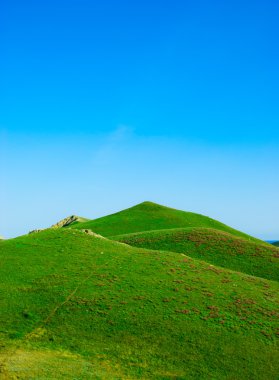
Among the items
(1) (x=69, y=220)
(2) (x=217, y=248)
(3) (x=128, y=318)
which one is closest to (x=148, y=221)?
(2) (x=217, y=248)

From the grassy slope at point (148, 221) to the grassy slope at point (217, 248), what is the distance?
17.4 m

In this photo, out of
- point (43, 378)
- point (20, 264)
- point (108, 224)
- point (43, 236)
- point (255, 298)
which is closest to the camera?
point (43, 378)

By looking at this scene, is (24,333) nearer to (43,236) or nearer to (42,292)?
(42,292)

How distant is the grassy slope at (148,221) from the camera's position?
95438 millimetres

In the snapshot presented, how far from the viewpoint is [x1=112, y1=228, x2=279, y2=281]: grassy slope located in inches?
2452

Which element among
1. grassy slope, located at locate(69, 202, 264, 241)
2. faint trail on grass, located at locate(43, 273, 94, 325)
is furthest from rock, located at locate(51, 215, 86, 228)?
faint trail on grass, located at locate(43, 273, 94, 325)

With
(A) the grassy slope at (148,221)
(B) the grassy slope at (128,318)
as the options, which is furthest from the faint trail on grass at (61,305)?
(A) the grassy slope at (148,221)

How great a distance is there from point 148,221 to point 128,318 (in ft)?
211

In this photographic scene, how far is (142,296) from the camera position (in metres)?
40.2

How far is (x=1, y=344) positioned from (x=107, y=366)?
8653 mm

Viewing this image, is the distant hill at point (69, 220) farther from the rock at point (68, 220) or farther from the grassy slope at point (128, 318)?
the grassy slope at point (128, 318)

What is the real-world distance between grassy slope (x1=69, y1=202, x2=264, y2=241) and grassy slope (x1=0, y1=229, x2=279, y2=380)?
42629mm

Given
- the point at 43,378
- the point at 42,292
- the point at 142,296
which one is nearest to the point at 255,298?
the point at 142,296

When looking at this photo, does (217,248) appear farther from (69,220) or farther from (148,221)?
(69,220)
